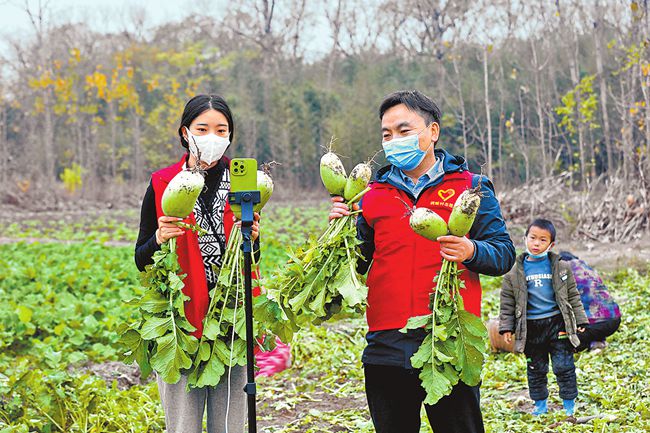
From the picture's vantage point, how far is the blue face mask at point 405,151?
285 centimetres

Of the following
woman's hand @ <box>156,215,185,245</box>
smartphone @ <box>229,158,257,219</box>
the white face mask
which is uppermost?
the white face mask

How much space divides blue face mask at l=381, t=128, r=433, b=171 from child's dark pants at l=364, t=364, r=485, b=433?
2.65ft

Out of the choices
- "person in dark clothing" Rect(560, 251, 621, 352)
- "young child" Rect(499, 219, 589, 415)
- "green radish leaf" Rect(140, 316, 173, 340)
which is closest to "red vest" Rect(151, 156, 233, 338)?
"green radish leaf" Rect(140, 316, 173, 340)

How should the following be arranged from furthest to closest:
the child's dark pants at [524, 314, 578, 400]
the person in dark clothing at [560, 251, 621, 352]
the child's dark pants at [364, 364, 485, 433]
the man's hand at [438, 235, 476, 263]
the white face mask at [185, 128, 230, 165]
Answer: the person in dark clothing at [560, 251, 621, 352], the child's dark pants at [524, 314, 578, 400], the white face mask at [185, 128, 230, 165], the child's dark pants at [364, 364, 485, 433], the man's hand at [438, 235, 476, 263]

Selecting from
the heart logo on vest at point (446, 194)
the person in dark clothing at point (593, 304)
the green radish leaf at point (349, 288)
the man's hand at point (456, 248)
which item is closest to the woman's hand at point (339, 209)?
the green radish leaf at point (349, 288)

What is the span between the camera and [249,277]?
2.70 metres

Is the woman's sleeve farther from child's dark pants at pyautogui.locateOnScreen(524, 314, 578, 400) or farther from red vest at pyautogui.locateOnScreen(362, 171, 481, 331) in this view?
child's dark pants at pyautogui.locateOnScreen(524, 314, 578, 400)

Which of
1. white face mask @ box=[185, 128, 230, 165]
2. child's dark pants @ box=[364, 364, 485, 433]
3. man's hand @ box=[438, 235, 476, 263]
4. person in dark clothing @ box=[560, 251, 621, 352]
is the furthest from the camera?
person in dark clothing @ box=[560, 251, 621, 352]

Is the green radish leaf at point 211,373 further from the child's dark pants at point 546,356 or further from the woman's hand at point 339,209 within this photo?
the child's dark pants at point 546,356

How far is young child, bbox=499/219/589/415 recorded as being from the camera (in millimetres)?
4879

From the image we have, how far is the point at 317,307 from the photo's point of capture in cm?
289

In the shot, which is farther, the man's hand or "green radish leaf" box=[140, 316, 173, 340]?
"green radish leaf" box=[140, 316, 173, 340]

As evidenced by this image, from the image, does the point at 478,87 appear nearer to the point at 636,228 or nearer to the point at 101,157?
the point at 636,228

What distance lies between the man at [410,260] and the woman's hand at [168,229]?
628 mm
